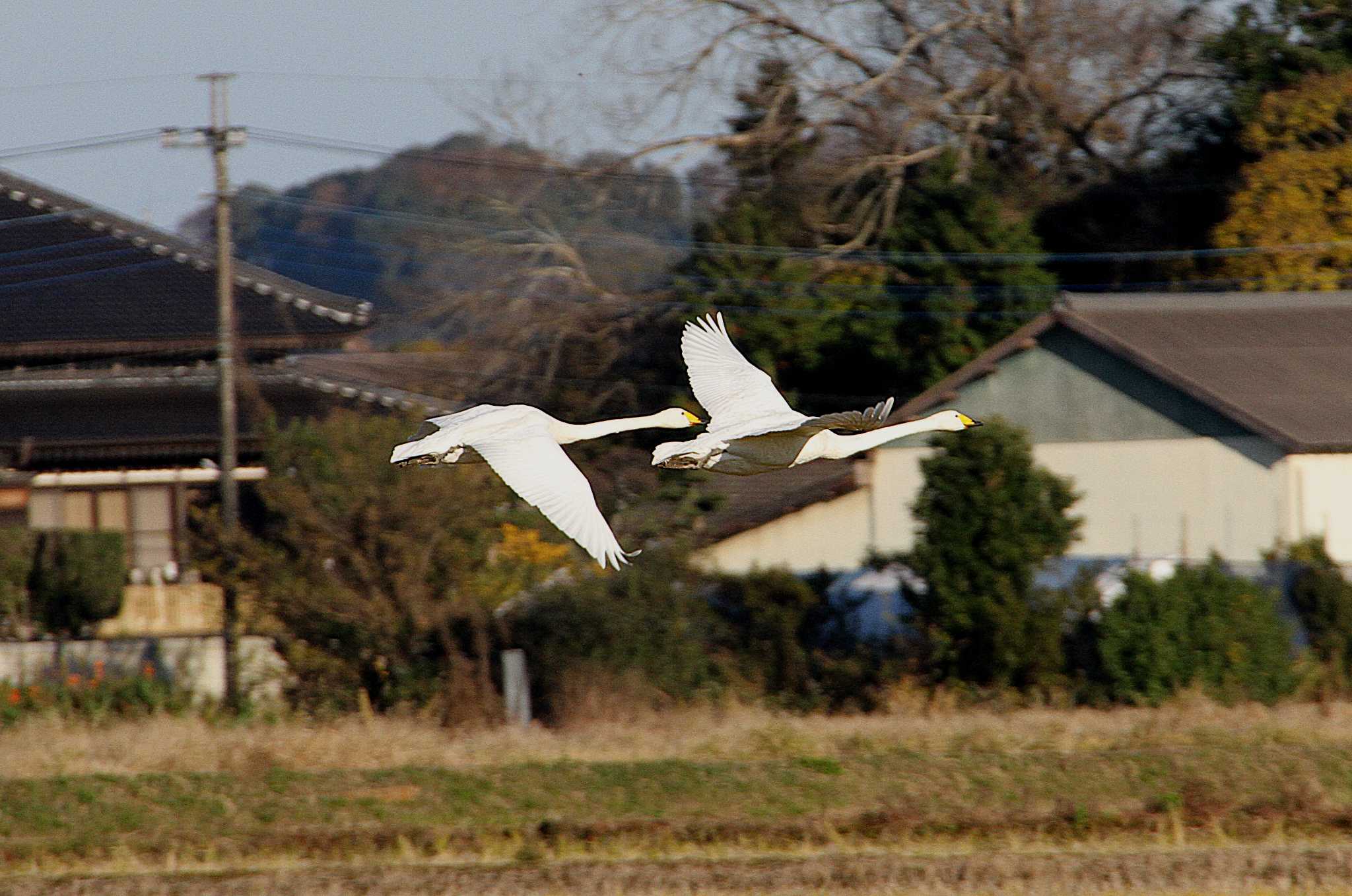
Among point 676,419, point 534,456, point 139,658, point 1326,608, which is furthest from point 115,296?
point 534,456

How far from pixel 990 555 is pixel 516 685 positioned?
509 centimetres

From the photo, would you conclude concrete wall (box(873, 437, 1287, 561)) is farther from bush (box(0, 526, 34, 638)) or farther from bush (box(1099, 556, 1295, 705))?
bush (box(0, 526, 34, 638))

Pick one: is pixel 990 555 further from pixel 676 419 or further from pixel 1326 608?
pixel 676 419

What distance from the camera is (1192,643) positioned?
19.9m

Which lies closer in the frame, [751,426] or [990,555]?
[751,426]

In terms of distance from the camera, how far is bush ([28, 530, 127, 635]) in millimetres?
23703

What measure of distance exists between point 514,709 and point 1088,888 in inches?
329

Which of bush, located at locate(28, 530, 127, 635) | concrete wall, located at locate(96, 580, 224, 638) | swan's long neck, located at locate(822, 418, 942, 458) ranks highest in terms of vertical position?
swan's long neck, located at locate(822, 418, 942, 458)

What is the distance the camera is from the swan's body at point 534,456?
8242mm

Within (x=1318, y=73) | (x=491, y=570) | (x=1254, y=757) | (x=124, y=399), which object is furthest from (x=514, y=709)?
(x=1318, y=73)

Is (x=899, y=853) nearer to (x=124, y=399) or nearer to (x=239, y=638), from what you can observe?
Result: (x=239, y=638)

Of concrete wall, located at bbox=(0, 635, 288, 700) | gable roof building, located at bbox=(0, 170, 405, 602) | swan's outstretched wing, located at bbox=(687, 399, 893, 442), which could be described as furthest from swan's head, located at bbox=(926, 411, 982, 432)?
gable roof building, located at bbox=(0, 170, 405, 602)

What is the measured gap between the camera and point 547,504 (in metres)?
8.41

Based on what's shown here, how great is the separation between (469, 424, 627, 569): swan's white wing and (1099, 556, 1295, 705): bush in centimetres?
1205
